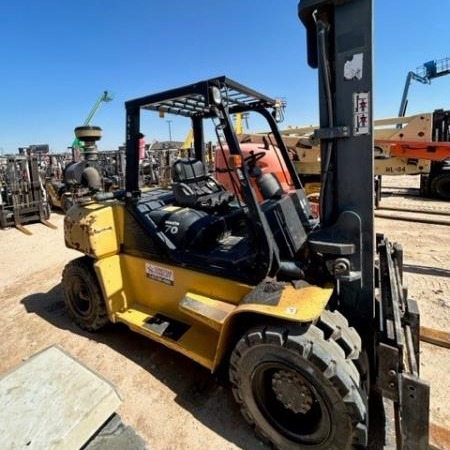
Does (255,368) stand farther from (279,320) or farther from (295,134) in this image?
(295,134)

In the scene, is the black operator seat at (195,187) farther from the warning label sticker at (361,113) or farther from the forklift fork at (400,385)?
the forklift fork at (400,385)

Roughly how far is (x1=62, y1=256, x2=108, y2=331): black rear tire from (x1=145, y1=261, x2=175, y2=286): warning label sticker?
2.62ft

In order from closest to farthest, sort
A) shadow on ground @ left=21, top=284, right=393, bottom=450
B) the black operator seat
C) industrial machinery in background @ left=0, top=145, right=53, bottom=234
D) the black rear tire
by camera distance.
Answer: shadow on ground @ left=21, top=284, right=393, bottom=450 → the black operator seat → the black rear tire → industrial machinery in background @ left=0, top=145, right=53, bottom=234

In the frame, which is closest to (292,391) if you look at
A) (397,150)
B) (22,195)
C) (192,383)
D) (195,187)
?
(192,383)

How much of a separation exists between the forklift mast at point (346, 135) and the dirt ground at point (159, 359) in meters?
1.45

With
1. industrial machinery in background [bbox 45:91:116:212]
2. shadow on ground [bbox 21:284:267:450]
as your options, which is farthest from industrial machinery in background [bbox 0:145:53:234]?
shadow on ground [bbox 21:284:267:450]

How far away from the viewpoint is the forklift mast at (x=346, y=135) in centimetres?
219

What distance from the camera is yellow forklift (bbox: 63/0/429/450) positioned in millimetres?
2137

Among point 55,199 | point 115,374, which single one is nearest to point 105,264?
point 115,374

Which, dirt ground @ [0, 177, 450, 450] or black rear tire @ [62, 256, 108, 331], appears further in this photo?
black rear tire @ [62, 256, 108, 331]

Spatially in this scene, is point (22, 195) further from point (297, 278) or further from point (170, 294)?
point (297, 278)

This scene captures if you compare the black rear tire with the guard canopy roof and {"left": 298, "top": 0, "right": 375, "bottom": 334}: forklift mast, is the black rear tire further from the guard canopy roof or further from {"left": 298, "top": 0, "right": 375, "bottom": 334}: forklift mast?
{"left": 298, "top": 0, "right": 375, "bottom": 334}: forklift mast

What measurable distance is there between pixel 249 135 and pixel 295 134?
1590mm

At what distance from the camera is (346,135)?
2299mm
